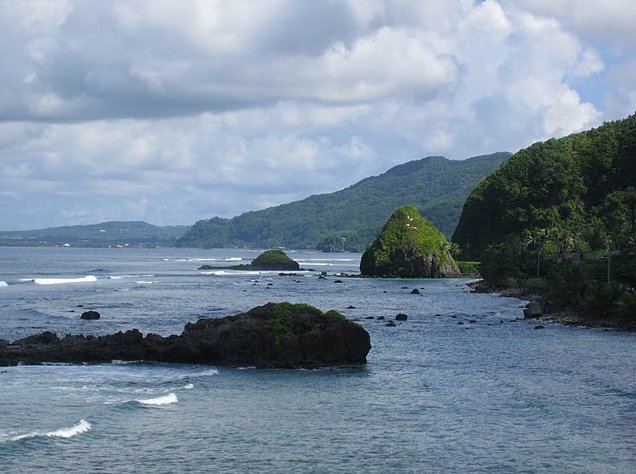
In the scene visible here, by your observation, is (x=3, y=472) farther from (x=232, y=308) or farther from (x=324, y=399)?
(x=232, y=308)

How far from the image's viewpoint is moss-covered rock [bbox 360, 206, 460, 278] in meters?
188

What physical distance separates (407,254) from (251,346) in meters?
140

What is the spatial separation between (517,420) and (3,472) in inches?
854

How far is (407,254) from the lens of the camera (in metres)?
190

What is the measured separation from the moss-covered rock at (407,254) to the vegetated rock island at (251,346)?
135 meters

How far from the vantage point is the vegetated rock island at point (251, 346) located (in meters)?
52.2

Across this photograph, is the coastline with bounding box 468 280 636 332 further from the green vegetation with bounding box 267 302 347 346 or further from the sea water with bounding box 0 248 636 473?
the green vegetation with bounding box 267 302 347 346

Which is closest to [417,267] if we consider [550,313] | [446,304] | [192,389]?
[446,304]

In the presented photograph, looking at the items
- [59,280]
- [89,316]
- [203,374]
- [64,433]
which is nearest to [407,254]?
[59,280]

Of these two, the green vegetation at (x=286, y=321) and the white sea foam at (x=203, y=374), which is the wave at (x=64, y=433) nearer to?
the white sea foam at (x=203, y=374)

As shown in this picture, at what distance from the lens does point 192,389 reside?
142 feet

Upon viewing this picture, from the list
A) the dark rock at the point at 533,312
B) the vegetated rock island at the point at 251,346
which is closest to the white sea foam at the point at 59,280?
the dark rock at the point at 533,312

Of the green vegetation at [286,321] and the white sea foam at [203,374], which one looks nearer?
the white sea foam at [203,374]

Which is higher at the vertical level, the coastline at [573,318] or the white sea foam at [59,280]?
the white sea foam at [59,280]
